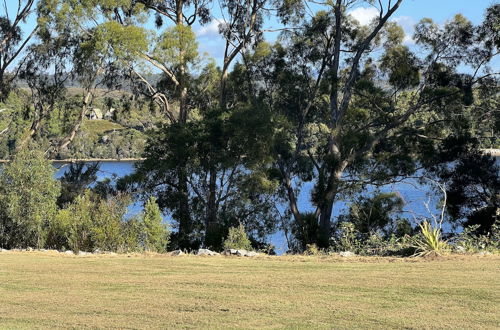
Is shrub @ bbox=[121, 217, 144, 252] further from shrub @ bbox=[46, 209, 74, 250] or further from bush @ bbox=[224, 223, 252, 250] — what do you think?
→ bush @ bbox=[224, 223, 252, 250]

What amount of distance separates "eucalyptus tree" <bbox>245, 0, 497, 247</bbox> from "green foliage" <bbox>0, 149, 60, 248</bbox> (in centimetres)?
887

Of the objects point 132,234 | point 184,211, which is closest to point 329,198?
point 184,211

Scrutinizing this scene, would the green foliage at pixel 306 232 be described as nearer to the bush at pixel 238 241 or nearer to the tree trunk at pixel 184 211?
the bush at pixel 238 241

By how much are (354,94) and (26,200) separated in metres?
13.5

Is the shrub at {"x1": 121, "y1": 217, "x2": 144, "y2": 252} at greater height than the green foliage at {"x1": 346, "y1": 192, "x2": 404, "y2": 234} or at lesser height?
lesser

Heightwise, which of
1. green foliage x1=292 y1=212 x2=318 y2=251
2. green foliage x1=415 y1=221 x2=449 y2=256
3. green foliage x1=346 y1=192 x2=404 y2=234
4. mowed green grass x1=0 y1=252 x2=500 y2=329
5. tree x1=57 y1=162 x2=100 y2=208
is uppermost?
tree x1=57 y1=162 x2=100 y2=208

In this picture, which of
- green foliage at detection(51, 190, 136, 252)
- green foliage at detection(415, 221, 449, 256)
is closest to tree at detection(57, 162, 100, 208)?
green foliage at detection(51, 190, 136, 252)

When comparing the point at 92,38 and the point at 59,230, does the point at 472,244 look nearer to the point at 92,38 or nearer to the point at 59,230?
→ the point at 59,230

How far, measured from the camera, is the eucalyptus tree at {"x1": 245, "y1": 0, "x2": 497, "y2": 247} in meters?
21.4

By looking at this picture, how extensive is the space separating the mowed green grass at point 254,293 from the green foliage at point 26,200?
455cm

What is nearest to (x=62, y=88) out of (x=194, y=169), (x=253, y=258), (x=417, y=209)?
(x=194, y=169)

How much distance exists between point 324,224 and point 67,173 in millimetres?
10711

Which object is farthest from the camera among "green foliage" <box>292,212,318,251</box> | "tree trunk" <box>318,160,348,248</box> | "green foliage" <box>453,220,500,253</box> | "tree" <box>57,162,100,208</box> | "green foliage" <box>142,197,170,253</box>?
"tree" <box>57,162,100,208</box>

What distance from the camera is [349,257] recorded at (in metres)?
9.80
